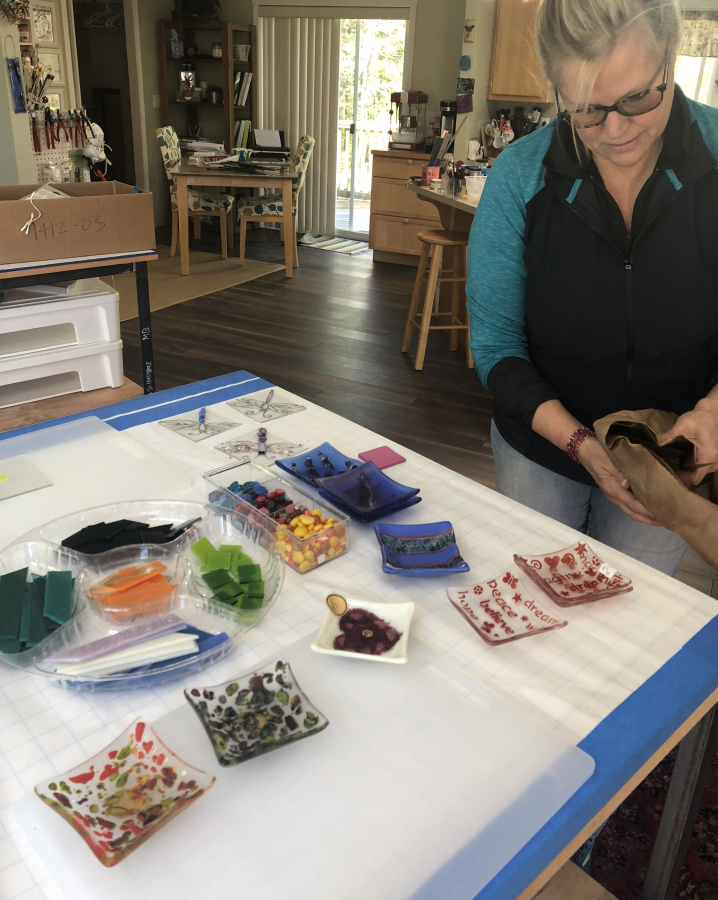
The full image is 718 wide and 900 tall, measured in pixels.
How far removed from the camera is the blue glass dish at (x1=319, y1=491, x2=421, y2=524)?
1144 mm

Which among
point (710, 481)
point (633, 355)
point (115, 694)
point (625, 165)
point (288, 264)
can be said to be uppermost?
point (625, 165)

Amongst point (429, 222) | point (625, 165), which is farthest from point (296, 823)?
point (429, 222)

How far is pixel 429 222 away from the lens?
608cm

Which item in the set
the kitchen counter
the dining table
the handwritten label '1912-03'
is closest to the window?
the kitchen counter

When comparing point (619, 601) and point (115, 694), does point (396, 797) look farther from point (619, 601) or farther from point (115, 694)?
point (619, 601)

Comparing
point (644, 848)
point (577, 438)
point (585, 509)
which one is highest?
point (577, 438)

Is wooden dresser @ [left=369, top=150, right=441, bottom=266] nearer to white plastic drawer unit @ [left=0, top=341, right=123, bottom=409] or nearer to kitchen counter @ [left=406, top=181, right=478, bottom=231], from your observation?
kitchen counter @ [left=406, top=181, right=478, bottom=231]

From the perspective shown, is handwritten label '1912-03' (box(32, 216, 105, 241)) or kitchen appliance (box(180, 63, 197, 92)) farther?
kitchen appliance (box(180, 63, 197, 92))

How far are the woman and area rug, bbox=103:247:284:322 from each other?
378 cm

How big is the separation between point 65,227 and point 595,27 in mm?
1535

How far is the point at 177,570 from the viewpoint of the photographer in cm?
97

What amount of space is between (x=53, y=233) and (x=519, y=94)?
4381mm

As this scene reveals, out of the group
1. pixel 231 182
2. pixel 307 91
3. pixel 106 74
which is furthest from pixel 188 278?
pixel 106 74

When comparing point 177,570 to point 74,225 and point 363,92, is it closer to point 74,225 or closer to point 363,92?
point 74,225
